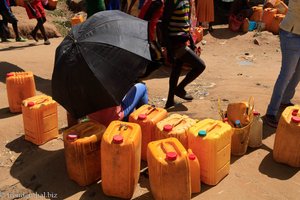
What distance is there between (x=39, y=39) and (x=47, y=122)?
6.13 m

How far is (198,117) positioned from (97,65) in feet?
6.95

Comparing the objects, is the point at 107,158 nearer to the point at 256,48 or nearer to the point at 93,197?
the point at 93,197

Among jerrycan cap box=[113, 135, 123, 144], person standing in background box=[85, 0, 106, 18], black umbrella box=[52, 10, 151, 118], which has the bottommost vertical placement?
jerrycan cap box=[113, 135, 123, 144]

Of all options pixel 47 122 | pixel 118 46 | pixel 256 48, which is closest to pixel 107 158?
pixel 118 46

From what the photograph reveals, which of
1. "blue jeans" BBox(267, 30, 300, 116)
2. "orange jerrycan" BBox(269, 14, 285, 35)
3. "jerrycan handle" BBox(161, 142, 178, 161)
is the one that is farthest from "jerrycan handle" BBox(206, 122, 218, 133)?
"orange jerrycan" BBox(269, 14, 285, 35)

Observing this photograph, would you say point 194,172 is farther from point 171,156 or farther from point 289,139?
point 289,139

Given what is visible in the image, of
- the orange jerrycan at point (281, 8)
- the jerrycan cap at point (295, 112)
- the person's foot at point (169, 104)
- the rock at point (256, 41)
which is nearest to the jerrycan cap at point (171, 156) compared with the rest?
the jerrycan cap at point (295, 112)

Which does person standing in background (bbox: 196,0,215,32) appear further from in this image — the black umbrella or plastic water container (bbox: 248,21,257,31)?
the black umbrella

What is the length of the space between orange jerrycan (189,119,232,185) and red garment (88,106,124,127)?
0.77 m

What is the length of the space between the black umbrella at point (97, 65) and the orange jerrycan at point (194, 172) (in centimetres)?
81

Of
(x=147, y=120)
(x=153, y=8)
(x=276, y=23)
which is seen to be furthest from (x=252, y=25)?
(x=147, y=120)

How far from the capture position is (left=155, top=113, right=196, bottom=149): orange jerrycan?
11.4 ft

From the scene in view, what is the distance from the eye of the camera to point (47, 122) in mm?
4211

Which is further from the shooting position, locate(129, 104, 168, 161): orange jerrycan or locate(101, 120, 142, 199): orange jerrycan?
locate(129, 104, 168, 161): orange jerrycan
